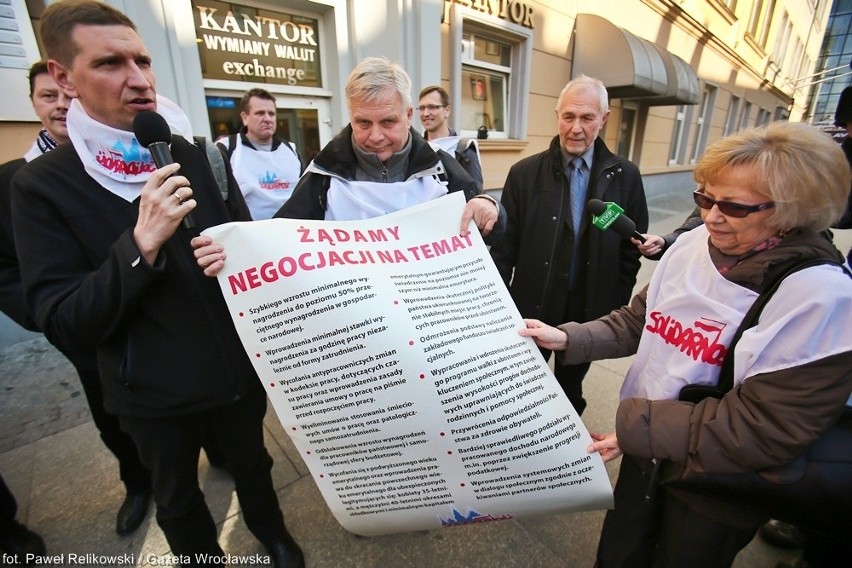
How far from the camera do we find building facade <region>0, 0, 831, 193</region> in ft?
11.1

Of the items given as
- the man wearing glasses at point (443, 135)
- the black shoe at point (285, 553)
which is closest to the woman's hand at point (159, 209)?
the black shoe at point (285, 553)

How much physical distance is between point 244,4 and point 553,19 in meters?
5.13

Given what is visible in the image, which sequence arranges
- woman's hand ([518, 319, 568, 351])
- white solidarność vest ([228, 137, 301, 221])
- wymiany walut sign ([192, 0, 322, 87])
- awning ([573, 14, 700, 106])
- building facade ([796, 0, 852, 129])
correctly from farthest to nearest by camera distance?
building facade ([796, 0, 852, 129]), awning ([573, 14, 700, 106]), wymiany walut sign ([192, 0, 322, 87]), white solidarność vest ([228, 137, 301, 221]), woman's hand ([518, 319, 568, 351])

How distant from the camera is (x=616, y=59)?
7.06m

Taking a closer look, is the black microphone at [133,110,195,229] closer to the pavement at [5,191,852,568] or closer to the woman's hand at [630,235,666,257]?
the pavement at [5,191,852,568]

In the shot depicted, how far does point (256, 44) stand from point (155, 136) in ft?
12.1

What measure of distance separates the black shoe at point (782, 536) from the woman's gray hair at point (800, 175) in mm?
1629

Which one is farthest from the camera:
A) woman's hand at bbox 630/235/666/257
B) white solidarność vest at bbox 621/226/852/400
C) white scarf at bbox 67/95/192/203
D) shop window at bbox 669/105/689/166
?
shop window at bbox 669/105/689/166

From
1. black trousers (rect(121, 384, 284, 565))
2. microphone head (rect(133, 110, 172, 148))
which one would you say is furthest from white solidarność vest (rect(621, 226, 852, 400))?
microphone head (rect(133, 110, 172, 148))

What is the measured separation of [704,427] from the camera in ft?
3.27

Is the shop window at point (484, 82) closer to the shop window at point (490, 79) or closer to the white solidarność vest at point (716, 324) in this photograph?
the shop window at point (490, 79)

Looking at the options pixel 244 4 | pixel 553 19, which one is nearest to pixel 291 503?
pixel 244 4

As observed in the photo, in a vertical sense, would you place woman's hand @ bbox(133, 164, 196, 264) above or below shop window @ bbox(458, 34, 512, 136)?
below

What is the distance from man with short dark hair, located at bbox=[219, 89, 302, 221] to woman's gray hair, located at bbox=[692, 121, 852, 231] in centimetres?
287
